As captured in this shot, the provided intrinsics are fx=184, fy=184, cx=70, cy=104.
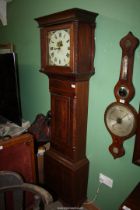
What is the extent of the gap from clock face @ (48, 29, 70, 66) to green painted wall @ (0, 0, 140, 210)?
26 cm

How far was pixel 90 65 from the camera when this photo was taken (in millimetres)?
1493

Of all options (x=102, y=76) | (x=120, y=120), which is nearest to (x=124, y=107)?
(x=120, y=120)

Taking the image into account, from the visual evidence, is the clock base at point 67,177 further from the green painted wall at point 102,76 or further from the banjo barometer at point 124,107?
the banjo barometer at point 124,107

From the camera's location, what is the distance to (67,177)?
5.59ft

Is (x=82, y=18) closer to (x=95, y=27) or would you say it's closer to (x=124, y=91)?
(x=95, y=27)

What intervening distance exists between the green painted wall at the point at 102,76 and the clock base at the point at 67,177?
0.10 m

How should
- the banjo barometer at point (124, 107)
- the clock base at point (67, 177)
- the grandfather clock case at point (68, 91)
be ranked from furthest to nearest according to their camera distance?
the clock base at point (67, 177) → the grandfather clock case at point (68, 91) → the banjo barometer at point (124, 107)

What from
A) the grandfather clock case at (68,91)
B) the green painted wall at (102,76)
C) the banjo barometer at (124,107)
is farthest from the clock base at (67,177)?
the banjo barometer at (124,107)

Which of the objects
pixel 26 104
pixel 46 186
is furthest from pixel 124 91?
pixel 26 104

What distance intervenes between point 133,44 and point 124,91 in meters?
0.32

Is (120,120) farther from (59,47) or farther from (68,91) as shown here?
(59,47)

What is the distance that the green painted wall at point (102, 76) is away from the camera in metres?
1.33

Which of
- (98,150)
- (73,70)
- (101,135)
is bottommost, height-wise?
(98,150)

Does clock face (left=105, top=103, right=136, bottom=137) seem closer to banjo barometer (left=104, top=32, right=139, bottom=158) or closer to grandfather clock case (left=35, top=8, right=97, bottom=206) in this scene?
banjo barometer (left=104, top=32, right=139, bottom=158)
